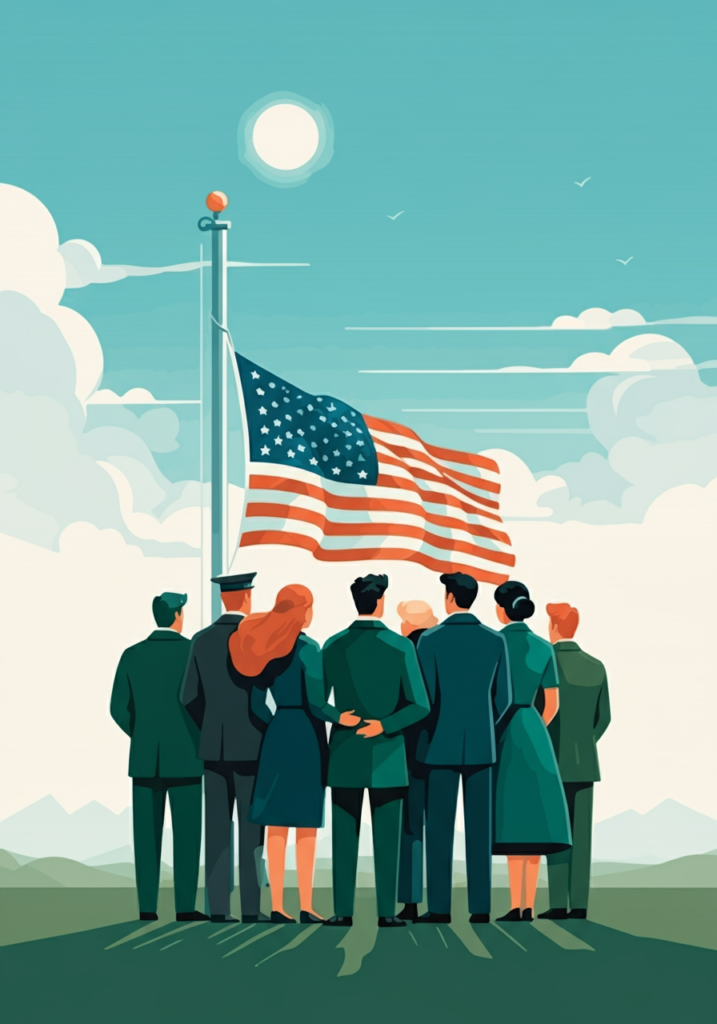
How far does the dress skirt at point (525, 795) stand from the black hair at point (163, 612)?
1968mm

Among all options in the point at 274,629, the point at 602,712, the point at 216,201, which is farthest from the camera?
the point at 216,201

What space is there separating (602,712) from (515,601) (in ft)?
3.39

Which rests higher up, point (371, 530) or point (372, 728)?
point (371, 530)

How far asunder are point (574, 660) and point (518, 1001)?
8.84 ft

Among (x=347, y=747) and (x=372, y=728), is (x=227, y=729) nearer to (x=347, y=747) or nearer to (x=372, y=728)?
(x=347, y=747)

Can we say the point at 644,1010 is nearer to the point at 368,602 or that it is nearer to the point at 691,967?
the point at 691,967

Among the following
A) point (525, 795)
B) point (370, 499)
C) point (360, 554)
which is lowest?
point (525, 795)

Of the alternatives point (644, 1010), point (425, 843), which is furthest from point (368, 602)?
point (644, 1010)

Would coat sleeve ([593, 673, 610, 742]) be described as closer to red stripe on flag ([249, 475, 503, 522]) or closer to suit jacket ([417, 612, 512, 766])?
suit jacket ([417, 612, 512, 766])

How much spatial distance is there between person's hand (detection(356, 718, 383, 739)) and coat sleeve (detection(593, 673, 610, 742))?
158 centimetres

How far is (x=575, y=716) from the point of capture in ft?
29.1

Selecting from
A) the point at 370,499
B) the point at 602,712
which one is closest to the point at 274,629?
the point at 602,712

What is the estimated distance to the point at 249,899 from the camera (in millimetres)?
8375

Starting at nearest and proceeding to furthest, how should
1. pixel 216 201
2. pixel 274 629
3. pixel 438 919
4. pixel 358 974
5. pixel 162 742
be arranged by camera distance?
1. pixel 358 974
2. pixel 274 629
3. pixel 438 919
4. pixel 162 742
5. pixel 216 201
